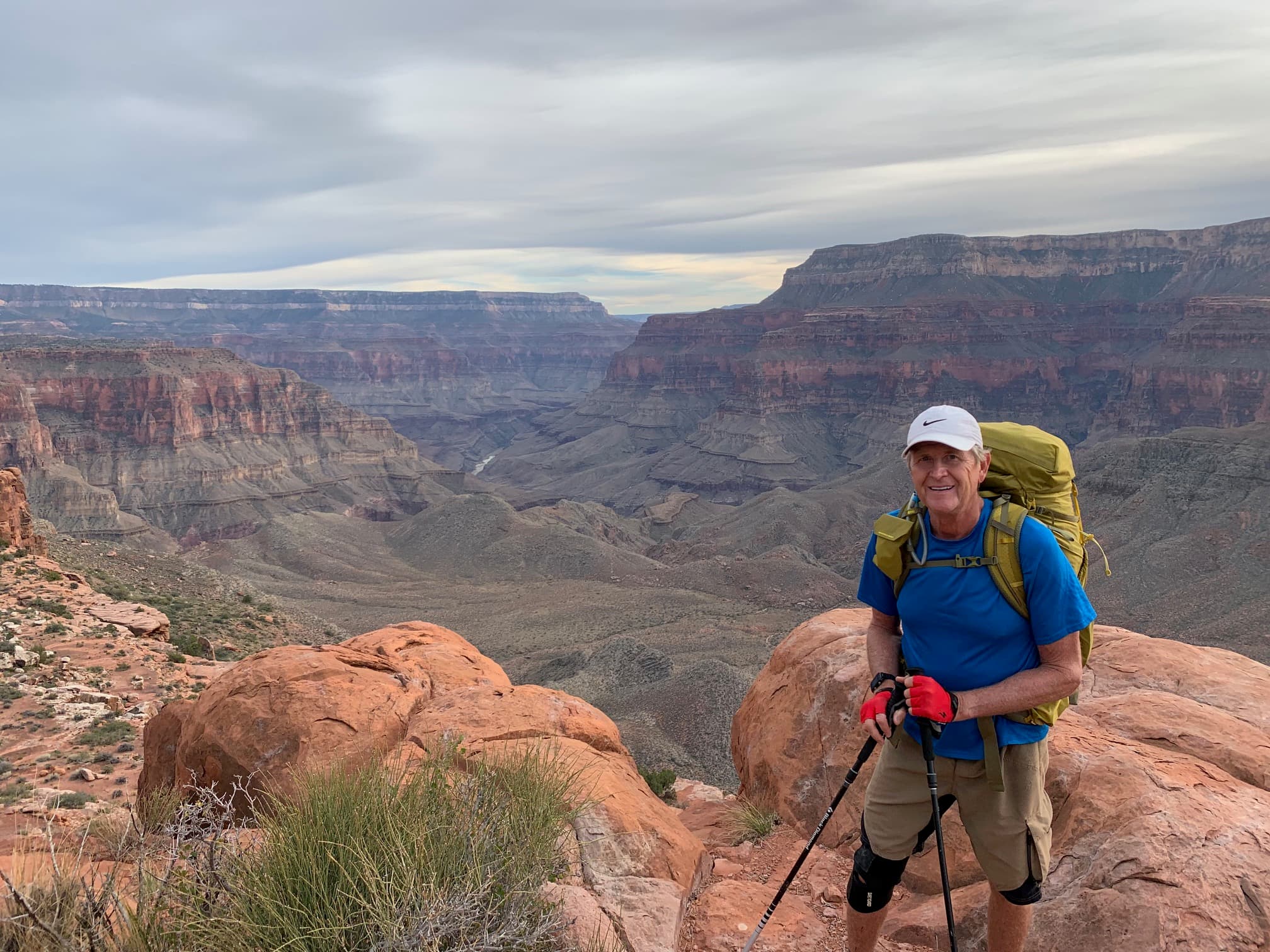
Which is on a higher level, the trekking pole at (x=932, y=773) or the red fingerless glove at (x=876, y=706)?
the red fingerless glove at (x=876, y=706)

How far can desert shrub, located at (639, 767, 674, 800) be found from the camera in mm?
13406

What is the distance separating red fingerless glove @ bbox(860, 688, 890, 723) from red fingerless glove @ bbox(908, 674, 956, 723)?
234mm

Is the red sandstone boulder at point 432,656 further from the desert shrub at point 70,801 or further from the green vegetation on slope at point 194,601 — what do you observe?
the green vegetation on slope at point 194,601

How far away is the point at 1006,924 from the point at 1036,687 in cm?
156

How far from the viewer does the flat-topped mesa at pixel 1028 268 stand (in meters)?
139

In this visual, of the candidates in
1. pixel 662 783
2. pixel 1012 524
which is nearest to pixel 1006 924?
pixel 1012 524

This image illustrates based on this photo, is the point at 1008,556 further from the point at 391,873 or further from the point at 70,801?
the point at 70,801

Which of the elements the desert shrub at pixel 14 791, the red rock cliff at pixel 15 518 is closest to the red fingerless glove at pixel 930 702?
the desert shrub at pixel 14 791

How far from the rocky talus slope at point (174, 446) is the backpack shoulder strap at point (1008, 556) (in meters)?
81.1

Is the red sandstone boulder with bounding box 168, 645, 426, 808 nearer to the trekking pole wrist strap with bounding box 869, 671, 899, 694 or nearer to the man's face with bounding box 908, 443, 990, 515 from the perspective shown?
the trekking pole wrist strap with bounding box 869, 671, 899, 694

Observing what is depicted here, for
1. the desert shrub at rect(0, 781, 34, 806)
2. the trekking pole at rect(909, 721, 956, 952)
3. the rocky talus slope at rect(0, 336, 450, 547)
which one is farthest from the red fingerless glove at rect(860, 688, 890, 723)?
the rocky talus slope at rect(0, 336, 450, 547)

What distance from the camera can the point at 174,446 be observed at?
3708 inches

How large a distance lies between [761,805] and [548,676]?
2635cm

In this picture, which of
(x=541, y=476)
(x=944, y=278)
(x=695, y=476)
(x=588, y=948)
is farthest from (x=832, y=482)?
(x=588, y=948)
